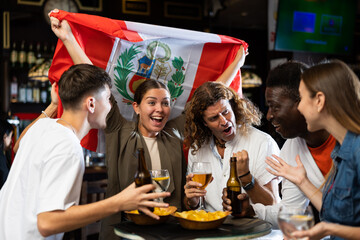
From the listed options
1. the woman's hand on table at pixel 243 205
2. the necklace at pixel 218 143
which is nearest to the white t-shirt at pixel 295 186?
the woman's hand on table at pixel 243 205

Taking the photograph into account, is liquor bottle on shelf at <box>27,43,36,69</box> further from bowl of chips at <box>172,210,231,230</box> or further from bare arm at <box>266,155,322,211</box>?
bare arm at <box>266,155,322,211</box>

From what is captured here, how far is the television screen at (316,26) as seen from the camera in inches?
206

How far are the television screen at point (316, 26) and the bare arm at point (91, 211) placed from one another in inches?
158

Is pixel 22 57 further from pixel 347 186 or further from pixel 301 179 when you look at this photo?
pixel 347 186

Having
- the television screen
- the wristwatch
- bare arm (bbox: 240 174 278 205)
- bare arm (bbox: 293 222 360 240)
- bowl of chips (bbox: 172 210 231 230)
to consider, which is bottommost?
bare arm (bbox: 240 174 278 205)

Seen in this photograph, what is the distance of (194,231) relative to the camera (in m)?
1.81

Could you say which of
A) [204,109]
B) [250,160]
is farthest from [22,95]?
[250,160]

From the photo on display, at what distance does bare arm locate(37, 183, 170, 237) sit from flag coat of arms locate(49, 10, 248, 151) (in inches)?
51.8

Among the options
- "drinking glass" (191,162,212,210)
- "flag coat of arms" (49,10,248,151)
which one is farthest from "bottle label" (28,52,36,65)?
"drinking glass" (191,162,212,210)

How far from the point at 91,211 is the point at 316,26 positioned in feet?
15.2

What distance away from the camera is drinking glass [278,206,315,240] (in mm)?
1412

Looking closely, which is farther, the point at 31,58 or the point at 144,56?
the point at 31,58

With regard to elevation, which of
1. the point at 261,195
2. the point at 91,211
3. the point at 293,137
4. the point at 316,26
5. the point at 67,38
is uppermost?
the point at 316,26

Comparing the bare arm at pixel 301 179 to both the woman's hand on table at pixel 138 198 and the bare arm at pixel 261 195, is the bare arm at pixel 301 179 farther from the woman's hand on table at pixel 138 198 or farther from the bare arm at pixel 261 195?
the woman's hand on table at pixel 138 198
